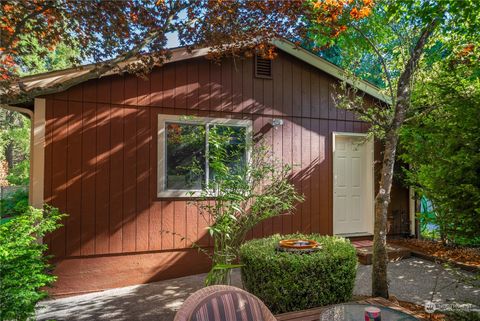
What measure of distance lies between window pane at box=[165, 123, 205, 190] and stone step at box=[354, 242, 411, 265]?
117 inches

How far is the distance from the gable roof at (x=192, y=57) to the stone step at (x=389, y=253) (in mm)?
2695

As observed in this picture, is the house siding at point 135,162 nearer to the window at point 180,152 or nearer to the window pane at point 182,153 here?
the window at point 180,152

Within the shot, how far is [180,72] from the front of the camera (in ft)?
17.5

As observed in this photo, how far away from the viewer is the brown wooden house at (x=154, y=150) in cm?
468

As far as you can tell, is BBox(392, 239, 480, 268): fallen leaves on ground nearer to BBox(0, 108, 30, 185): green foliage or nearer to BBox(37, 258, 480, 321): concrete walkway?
BBox(37, 258, 480, 321): concrete walkway

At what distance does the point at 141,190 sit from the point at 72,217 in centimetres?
101

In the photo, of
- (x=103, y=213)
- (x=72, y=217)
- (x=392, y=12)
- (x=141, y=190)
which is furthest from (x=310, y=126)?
(x=72, y=217)

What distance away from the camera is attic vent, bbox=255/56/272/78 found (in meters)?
5.84

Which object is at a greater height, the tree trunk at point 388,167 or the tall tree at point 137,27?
the tall tree at point 137,27

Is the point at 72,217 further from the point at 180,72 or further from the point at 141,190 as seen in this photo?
the point at 180,72

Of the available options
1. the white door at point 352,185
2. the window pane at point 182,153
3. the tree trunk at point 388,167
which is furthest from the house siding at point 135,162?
the tree trunk at point 388,167

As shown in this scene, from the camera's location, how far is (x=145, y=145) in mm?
5105

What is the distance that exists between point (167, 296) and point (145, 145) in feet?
7.27

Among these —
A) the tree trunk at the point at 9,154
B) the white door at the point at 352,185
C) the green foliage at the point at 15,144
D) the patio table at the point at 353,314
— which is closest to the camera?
the patio table at the point at 353,314
